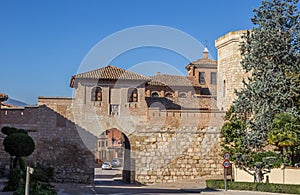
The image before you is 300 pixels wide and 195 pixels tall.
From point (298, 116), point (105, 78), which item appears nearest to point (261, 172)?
point (298, 116)

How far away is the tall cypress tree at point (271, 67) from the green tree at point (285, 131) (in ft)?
4.86

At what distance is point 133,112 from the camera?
Answer: 108 ft

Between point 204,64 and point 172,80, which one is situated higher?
point 204,64

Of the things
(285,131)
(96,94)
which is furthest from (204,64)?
(285,131)

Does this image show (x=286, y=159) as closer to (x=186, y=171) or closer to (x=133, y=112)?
(x=186, y=171)

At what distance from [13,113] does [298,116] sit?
19.4 metres

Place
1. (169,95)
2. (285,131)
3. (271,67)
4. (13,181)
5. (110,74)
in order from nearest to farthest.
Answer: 1. (13,181)
2. (285,131)
3. (271,67)
4. (110,74)
5. (169,95)

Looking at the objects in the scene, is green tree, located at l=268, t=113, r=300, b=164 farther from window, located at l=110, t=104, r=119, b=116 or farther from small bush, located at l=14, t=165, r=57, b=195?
window, located at l=110, t=104, r=119, b=116

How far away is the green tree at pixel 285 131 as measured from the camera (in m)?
23.4

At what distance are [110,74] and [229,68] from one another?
29.2 feet

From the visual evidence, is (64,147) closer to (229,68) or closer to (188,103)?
(229,68)

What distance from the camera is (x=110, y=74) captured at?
3353cm

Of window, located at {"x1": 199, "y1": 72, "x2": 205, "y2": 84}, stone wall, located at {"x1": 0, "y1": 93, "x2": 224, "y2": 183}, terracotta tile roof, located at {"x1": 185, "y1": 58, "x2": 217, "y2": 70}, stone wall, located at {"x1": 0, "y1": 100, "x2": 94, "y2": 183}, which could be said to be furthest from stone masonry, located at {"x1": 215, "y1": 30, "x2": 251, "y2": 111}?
terracotta tile roof, located at {"x1": 185, "y1": 58, "x2": 217, "y2": 70}

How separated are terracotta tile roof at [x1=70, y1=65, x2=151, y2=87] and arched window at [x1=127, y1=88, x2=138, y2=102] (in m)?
0.91
